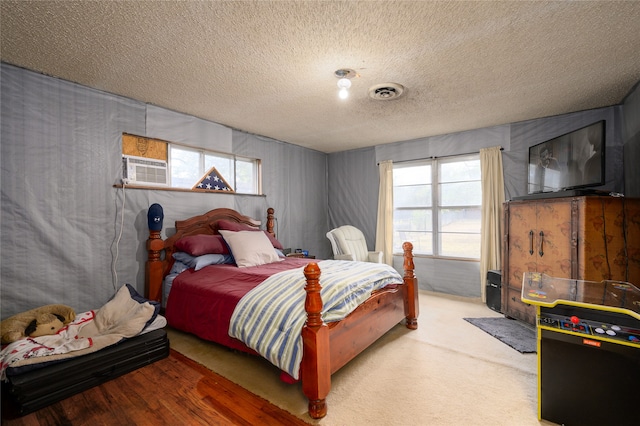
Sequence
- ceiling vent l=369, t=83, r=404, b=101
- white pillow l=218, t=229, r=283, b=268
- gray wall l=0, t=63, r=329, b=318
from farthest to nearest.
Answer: white pillow l=218, t=229, r=283, b=268 → ceiling vent l=369, t=83, r=404, b=101 → gray wall l=0, t=63, r=329, b=318

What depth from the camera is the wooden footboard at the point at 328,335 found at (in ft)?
5.72

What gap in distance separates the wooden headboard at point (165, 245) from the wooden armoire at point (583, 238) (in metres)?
3.63

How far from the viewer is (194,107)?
3242 millimetres

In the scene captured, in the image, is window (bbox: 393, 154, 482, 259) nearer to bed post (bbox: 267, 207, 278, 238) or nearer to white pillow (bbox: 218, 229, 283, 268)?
bed post (bbox: 267, 207, 278, 238)

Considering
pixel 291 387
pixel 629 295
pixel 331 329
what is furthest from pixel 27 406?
pixel 629 295

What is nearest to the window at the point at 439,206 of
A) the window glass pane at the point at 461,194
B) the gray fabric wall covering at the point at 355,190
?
the window glass pane at the point at 461,194

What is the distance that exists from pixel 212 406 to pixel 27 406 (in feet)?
3.67

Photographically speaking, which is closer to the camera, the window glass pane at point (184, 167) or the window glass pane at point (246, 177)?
the window glass pane at point (184, 167)

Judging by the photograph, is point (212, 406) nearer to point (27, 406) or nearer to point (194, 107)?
point (27, 406)

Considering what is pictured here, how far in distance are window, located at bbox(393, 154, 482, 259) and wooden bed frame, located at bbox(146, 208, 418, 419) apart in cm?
166

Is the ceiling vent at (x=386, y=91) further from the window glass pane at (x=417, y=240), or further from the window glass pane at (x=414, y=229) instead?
the window glass pane at (x=417, y=240)

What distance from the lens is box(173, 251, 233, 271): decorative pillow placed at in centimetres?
299

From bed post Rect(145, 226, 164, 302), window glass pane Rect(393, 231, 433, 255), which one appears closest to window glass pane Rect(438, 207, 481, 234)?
window glass pane Rect(393, 231, 433, 255)

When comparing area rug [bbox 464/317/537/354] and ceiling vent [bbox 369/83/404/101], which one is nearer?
area rug [bbox 464/317/537/354]
